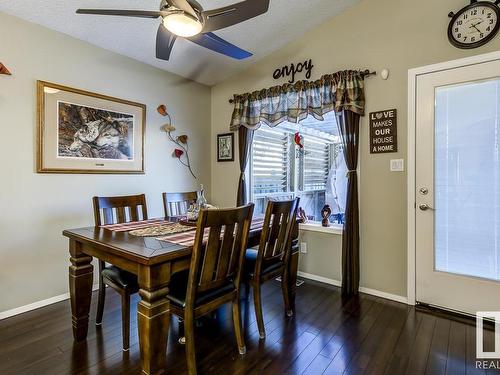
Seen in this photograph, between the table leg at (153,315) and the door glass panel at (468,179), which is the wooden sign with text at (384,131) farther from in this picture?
the table leg at (153,315)

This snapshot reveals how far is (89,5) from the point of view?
2297 mm

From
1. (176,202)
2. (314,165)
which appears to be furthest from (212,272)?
(314,165)

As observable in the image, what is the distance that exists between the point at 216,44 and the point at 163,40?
386 millimetres

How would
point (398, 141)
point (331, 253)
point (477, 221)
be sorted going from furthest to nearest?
point (331, 253)
point (398, 141)
point (477, 221)

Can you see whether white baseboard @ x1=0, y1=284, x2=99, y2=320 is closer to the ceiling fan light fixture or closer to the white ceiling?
the white ceiling

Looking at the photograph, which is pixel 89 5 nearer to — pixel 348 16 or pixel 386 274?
pixel 348 16

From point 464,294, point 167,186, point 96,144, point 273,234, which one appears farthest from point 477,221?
point 96,144

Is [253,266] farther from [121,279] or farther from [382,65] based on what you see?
[382,65]

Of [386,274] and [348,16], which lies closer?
[386,274]

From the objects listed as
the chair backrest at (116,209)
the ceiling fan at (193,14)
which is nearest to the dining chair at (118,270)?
the chair backrest at (116,209)

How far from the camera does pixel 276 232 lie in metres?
2.10

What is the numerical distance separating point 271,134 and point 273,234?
2.07 meters

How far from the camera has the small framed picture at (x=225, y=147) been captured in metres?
3.90

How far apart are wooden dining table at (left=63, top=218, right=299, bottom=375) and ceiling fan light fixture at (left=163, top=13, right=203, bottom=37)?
1.31 metres
